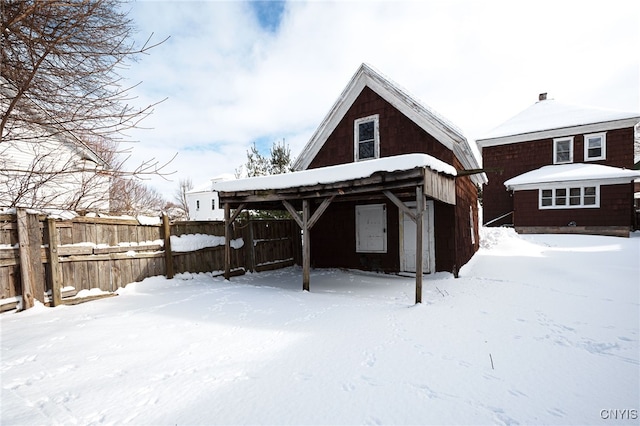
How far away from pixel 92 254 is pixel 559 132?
68.1ft

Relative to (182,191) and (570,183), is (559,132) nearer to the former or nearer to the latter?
(570,183)

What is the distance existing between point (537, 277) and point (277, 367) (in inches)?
262

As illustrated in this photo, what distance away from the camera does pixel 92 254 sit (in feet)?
18.4

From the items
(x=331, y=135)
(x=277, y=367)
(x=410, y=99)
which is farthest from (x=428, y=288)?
(x=331, y=135)

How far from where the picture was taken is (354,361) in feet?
10.2

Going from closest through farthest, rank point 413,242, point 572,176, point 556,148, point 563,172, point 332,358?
point 332,358, point 413,242, point 572,176, point 563,172, point 556,148

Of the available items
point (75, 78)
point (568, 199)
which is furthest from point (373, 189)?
point (568, 199)

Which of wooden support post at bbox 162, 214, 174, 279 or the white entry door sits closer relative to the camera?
wooden support post at bbox 162, 214, 174, 279

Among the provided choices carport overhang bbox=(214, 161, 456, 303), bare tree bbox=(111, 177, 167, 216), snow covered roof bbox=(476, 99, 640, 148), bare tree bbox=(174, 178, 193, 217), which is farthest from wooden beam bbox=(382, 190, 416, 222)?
bare tree bbox=(174, 178, 193, 217)

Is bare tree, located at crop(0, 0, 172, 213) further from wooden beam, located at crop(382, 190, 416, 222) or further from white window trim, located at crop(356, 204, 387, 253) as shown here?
white window trim, located at crop(356, 204, 387, 253)

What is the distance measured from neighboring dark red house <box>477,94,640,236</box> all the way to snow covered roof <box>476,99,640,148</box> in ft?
0.12

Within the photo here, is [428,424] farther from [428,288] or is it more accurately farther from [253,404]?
[428,288]

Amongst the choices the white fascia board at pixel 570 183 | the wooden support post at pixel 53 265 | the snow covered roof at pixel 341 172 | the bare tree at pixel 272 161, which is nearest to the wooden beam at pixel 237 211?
the snow covered roof at pixel 341 172

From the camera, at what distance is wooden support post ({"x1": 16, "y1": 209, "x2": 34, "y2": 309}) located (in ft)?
15.4
